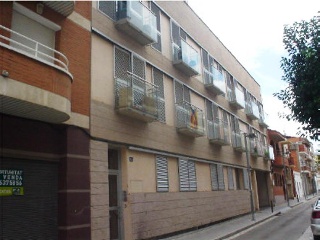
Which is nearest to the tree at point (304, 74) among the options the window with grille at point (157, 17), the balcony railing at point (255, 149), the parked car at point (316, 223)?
the parked car at point (316, 223)

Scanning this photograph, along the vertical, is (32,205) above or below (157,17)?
below

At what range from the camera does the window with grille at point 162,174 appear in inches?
573

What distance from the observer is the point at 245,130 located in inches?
1128

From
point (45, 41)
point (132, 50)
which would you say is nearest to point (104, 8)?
point (132, 50)

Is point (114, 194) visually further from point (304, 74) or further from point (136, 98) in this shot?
point (304, 74)

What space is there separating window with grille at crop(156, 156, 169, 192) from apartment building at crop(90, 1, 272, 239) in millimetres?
42

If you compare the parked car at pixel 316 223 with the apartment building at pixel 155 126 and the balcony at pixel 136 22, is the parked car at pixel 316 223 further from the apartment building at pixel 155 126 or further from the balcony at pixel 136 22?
the balcony at pixel 136 22

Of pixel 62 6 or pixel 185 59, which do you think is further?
pixel 185 59

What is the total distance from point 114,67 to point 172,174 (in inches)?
216

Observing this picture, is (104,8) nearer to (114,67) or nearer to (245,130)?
(114,67)

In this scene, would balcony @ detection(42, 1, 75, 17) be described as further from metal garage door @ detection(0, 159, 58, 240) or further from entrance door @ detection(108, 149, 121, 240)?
entrance door @ detection(108, 149, 121, 240)

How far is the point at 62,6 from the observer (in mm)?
10086

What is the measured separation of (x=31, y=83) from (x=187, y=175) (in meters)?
10.4

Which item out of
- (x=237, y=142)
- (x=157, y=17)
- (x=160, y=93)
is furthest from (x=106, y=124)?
(x=237, y=142)
